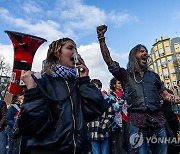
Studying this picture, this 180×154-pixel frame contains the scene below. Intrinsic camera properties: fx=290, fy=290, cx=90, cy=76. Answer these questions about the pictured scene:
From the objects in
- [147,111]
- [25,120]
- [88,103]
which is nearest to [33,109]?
[25,120]

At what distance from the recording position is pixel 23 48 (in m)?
3.17

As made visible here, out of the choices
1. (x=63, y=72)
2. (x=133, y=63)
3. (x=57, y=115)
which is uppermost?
(x=133, y=63)

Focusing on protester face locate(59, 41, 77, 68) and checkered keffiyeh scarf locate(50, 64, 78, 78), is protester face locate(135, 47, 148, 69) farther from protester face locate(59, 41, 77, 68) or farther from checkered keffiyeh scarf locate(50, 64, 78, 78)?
checkered keffiyeh scarf locate(50, 64, 78, 78)

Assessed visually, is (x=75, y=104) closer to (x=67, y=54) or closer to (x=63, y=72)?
(x=63, y=72)

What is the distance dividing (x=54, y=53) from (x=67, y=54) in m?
0.14

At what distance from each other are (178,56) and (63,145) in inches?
3122

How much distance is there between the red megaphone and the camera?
2898 mm

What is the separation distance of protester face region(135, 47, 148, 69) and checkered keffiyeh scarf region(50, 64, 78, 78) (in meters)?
1.80

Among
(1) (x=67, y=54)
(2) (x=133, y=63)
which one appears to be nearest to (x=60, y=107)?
(1) (x=67, y=54)

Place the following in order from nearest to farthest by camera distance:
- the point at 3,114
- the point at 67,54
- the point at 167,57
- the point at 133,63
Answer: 1. the point at 67,54
2. the point at 133,63
3. the point at 3,114
4. the point at 167,57

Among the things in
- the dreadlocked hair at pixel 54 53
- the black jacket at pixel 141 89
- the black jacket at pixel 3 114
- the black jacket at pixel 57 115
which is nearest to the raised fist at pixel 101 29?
the black jacket at pixel 141 89

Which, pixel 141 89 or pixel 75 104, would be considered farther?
pixel 141 89

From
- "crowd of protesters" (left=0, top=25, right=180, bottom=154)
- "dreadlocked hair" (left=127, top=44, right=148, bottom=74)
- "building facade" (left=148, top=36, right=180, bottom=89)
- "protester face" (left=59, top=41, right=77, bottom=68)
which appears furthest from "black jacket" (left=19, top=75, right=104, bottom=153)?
"building facade" (left=148, top=36, right=180, bottom=89)

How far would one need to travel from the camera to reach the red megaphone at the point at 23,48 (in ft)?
9.51
